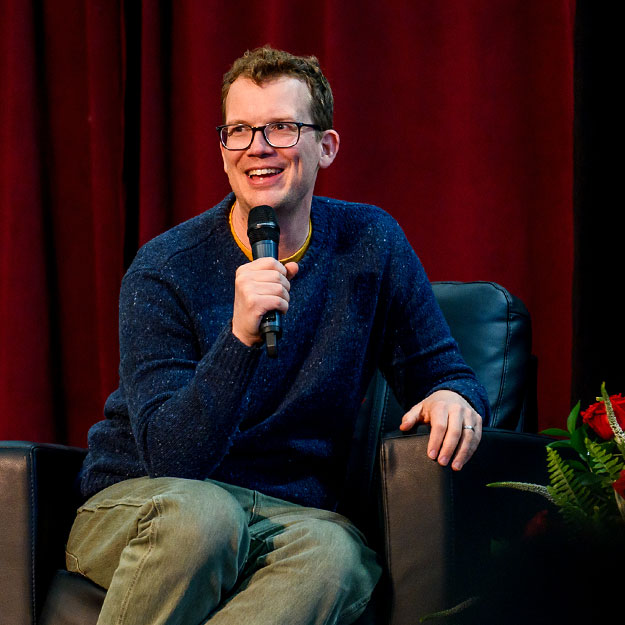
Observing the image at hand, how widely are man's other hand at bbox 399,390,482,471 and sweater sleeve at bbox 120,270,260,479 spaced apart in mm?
278

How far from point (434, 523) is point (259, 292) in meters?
0.41

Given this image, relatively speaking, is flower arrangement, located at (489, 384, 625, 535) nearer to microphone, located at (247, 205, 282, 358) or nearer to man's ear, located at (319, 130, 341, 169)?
microphone, located at (247, 205, 282, 358)

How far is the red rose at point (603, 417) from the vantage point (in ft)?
3.11

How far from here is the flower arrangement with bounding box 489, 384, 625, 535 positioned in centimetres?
78

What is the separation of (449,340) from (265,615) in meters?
0.65

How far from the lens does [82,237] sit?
2568 mm

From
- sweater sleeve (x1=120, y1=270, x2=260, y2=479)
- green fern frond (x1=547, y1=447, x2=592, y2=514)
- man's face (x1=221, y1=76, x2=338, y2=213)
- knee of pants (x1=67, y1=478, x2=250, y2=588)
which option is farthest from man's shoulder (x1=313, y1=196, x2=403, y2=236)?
green fern frond (x1=547, y1=447, x2=592, y2=514)

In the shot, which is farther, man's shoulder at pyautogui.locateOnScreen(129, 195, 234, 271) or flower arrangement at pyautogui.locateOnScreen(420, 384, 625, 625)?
man's shoulder at pyautogui.locateOnScreen(129, 195, 234, 271)

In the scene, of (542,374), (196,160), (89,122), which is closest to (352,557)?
(542,374)

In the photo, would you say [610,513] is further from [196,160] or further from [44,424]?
[44,424]

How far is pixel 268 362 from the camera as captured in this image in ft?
4.76

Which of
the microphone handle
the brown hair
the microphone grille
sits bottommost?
the microphone handle

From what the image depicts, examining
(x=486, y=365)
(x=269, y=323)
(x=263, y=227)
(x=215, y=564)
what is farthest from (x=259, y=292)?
(x=486, y=365)

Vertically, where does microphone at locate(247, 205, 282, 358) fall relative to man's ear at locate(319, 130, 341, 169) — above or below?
below
